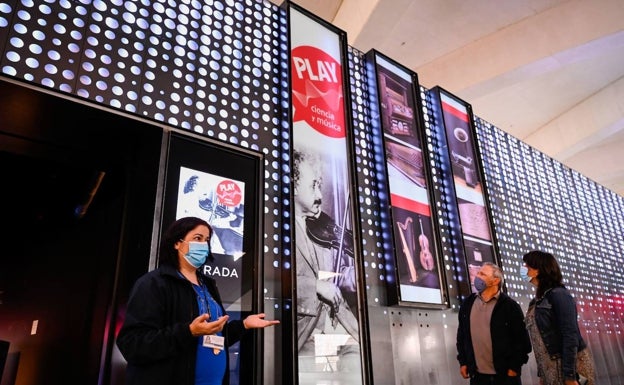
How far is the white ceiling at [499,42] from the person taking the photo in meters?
6.90

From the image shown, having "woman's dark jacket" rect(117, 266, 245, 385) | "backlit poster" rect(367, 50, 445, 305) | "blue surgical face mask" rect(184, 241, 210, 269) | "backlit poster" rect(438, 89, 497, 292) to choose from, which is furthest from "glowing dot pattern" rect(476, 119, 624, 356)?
"woman's dark jacket" rect(117, 266, 245, 385)

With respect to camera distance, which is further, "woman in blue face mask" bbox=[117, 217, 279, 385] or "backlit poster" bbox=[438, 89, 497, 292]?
"backlit poster" bbox=[438, 89, 497, 292]

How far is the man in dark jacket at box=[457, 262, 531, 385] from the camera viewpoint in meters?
3.32

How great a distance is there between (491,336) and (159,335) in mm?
2581

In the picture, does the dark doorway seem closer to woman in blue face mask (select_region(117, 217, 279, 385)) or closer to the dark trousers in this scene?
woman in blue face mask (select_region(117, 217, 279, 385))

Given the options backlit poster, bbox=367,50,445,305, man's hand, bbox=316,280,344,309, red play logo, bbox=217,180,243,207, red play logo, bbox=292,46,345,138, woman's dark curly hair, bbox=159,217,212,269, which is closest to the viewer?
woman's dark curly hair, bbox=159,217,212,269

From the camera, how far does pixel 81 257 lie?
3887 millimetres

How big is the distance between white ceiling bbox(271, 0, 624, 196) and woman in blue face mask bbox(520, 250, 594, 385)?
169 inches

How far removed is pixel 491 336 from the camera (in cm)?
343

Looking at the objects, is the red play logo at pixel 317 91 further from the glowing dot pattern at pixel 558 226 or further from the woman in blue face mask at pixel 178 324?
the glowing dot pattern at pixel 558 226

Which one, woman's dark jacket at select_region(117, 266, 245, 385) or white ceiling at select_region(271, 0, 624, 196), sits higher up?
white ceiling at select_region(271, 0, 624, 196)

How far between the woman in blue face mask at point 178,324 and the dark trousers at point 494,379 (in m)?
2.06

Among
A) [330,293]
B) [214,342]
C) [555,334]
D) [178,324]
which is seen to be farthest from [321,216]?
[178,324]

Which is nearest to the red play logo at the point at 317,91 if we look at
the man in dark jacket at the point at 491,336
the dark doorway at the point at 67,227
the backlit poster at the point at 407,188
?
the backlit poster at the point at 407,188
